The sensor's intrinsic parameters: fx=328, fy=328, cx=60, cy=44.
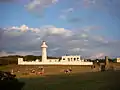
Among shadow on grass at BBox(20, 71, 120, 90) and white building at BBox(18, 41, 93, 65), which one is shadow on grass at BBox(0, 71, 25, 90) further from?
white building at BBox(18, 41, 93, 65)

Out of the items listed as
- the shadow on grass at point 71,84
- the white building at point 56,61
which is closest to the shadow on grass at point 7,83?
the shadow on grass at point 71,84

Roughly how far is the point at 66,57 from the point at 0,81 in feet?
238

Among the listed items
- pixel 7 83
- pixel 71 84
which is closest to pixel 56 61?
pixel 71 84

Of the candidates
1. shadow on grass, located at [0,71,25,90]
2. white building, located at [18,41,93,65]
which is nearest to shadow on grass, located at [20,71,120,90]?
shadow on grass, located at [0,71,25,90]

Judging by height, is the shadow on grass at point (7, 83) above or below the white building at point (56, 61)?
below

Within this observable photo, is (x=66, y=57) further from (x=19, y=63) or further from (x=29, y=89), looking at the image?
(x=29, y=89)

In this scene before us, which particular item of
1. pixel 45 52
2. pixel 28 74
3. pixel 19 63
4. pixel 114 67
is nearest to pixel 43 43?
pixel 45 52

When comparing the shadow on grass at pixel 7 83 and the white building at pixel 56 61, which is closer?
the shadow on grass at pixel 7 83

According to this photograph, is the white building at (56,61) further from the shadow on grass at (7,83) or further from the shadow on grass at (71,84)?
the shadow on grass at (7,83)

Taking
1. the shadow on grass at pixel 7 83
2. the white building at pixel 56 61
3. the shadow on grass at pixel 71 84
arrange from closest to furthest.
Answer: the shadow on grass at pixel 7 83
the shadow on grass at pixel 71 84
the white building at pixel 56 61

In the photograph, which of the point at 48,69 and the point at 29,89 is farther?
the point at 48,69

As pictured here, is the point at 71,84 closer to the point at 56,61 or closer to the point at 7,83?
the point at 7,83

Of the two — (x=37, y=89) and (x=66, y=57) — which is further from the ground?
Result: (x=66, y=57)

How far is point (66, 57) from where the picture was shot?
412ft
